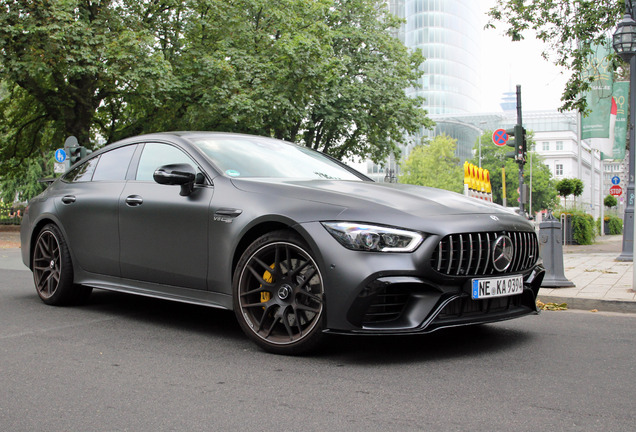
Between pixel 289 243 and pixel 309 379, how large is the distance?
0.91 metres

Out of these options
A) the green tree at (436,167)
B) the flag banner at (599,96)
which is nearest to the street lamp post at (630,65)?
the flag banner at (599,96)

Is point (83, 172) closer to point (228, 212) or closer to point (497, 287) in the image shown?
point (228, 212)

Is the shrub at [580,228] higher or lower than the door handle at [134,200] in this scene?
lower

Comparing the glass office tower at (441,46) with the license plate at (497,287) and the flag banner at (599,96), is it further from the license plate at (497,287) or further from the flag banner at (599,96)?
the license plate at (497,287)

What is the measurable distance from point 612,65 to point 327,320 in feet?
55.7

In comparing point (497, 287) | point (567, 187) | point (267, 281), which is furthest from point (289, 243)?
point (567, 187)

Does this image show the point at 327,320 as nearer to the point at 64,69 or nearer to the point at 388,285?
the point at 388,285

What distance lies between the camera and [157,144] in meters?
5.80

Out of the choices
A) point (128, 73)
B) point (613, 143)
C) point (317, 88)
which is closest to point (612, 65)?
point (613, 143)

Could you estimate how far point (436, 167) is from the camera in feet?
257

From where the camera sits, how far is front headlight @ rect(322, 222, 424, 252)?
410cm

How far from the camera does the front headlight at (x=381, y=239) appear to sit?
13.4 ft

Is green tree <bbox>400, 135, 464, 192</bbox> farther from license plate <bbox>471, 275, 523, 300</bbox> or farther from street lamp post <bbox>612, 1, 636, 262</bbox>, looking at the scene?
license plate <bbox>471, 275, 523, 300</bbox>

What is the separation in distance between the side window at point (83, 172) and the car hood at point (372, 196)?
7.02 feet
